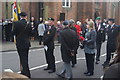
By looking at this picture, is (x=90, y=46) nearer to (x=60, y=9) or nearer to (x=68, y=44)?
(x=68, y=44)

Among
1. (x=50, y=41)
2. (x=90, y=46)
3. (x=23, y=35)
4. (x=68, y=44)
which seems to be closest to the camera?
(x=68, y=44)

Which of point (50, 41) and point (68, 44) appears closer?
point (68, 44)

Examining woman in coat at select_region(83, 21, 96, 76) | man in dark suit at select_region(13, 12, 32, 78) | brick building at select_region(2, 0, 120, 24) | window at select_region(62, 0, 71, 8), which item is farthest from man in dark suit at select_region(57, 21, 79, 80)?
window at select_region(62, 0, 71, 8)

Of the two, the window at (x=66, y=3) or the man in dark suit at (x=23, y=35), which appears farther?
the window at (x=66, y=3)

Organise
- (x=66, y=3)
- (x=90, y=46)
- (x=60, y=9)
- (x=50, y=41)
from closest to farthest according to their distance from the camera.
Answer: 1. (x=90, y=46)
2. (x=50, y=41)
3. (x=60, y=9)
4. (x=66, y=3)

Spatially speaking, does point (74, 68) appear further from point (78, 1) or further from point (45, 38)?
point (78, 1)

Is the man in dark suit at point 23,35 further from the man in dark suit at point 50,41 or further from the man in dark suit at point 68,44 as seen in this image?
the man in dark suit at point 68,44

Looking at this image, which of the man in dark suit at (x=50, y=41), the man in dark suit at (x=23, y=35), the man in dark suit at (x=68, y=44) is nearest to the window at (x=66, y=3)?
the man in dark suit at (x=50, y=41)

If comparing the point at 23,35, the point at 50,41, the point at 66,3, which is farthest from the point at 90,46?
the point at 66,3

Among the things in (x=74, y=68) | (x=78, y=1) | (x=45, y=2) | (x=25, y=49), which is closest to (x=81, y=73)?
(x=74, y=68)

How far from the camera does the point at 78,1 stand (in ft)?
91.9

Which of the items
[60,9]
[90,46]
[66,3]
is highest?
[66,3]

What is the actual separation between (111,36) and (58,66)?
94.7 inches

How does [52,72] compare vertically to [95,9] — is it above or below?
below
